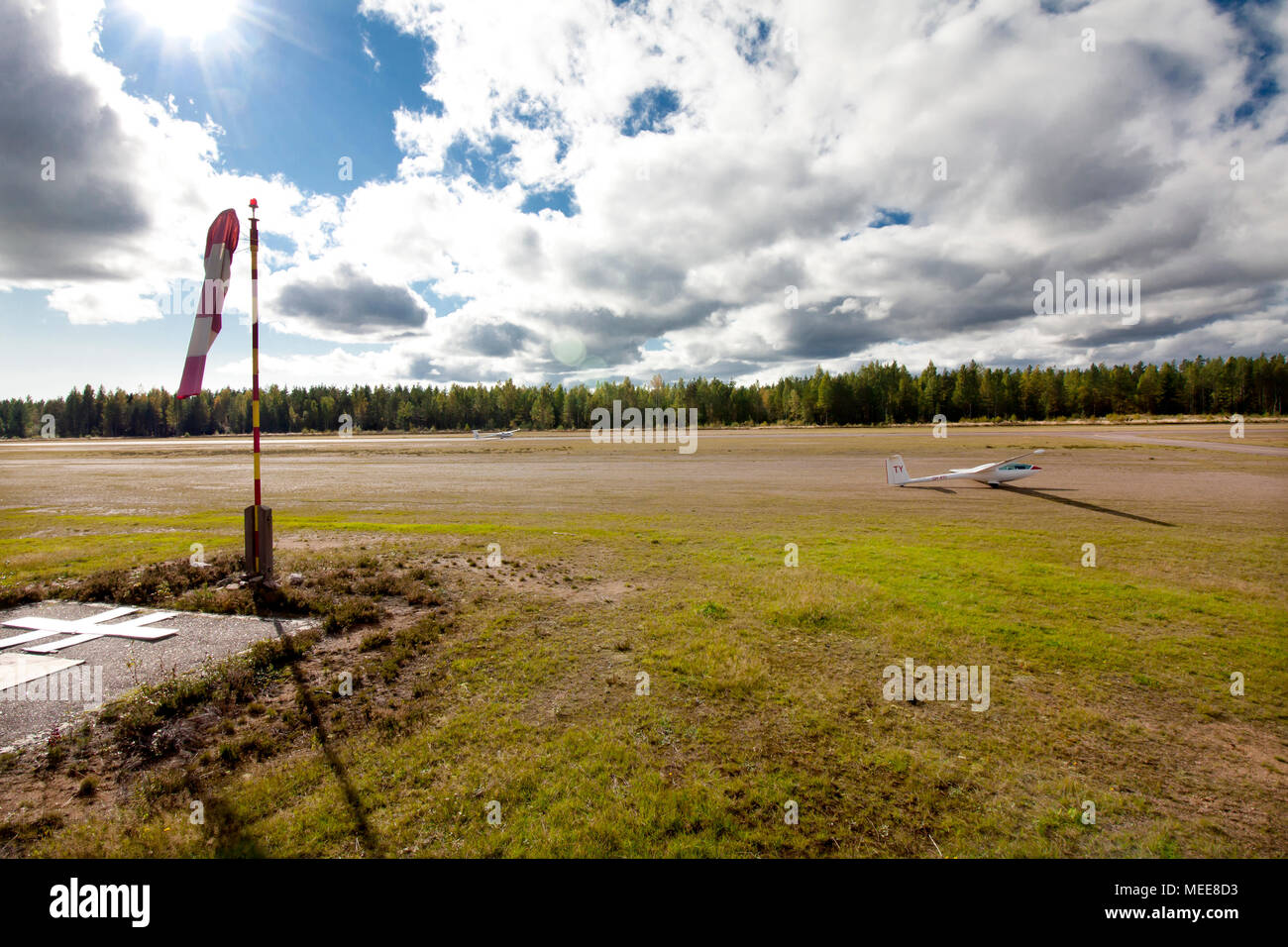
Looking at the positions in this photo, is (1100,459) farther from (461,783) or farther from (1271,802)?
(461,783)

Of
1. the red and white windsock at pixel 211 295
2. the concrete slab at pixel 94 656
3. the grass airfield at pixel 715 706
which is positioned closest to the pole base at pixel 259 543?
the grass airfield at pixel 715 706

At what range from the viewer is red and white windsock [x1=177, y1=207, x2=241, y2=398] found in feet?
34.1

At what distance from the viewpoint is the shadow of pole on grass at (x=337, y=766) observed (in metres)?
4.28

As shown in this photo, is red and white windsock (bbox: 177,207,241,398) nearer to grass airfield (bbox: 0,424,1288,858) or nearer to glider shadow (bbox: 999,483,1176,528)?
grass airfield (bbox: 0,424,1288,858)

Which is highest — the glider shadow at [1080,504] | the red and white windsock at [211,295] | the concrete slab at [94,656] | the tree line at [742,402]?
the tree line at [742,402]

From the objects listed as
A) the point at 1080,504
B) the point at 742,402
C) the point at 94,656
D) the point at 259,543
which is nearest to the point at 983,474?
the point at 1080,504

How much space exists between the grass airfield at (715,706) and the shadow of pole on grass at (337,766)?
0.03m

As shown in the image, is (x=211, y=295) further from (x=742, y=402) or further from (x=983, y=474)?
(x=742, y=402)

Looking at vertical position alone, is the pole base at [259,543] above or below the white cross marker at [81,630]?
above

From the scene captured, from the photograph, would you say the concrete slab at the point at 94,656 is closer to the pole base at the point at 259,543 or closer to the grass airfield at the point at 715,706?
the grass airfield at the point at 715,706
